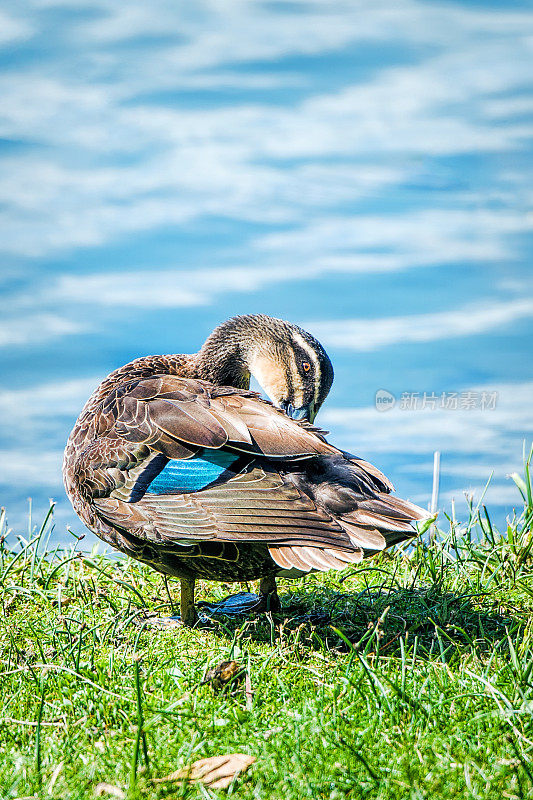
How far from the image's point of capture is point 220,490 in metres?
3.75

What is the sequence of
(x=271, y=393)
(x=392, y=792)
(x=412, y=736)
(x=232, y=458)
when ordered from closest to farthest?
(x=392, y=792) → (x=412, y=736) → (x=232, y=458) → (x=271, y=393)

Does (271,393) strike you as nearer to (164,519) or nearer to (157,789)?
(164,519)

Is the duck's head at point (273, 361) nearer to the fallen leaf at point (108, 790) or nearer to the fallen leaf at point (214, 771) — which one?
the fallen leaf at point (214, 771)

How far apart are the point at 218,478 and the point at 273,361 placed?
1.45m

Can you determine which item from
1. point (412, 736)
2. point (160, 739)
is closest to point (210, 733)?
point (160, 739)

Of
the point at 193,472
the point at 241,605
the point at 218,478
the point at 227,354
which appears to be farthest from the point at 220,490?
the point at 227,354

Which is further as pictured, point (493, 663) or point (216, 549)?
point (216, 549)

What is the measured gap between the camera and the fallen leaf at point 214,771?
8.26 feet

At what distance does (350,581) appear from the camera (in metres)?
5.13

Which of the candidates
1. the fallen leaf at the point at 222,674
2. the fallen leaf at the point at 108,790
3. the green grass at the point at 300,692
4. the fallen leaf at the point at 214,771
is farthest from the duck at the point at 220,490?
the fallen leaf at the point at 108,790

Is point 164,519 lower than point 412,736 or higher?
higher

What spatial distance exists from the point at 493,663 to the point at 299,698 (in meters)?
0.88

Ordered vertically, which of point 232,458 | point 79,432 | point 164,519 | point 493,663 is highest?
point 79,432

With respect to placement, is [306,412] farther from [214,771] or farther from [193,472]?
[214,771]
